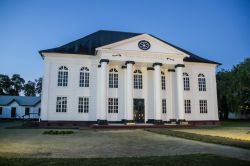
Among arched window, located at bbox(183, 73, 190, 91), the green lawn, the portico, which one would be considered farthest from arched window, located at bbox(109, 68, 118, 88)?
the green lawn

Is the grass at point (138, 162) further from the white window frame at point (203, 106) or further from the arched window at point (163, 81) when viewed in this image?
the white window frame at point (203, 106)

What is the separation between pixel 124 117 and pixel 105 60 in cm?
675

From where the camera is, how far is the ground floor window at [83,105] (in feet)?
89.5

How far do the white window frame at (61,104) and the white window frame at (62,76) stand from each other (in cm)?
147

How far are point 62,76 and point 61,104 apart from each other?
10.4ft

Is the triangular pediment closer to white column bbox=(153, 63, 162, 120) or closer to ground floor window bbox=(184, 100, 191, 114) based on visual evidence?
white column bbox=(153, 63, 162, 120)

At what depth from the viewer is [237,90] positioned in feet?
116

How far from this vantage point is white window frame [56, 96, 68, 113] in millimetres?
26691

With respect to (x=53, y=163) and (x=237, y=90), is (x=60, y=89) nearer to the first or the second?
(x=53, y=163)

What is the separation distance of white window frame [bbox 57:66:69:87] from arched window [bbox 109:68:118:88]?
4.99 metres

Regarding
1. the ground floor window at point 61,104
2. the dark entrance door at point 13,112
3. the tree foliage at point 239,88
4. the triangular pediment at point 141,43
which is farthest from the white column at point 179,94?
the dark entrance door at point 13,112

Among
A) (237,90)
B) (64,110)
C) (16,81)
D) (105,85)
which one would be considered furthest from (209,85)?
(16,81)

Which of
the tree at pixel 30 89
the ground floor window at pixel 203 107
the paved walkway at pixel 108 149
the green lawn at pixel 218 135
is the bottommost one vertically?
the green lawn at pixel 218 135

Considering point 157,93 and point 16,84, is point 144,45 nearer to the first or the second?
point 157,93
